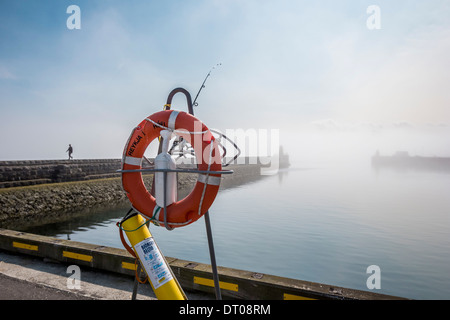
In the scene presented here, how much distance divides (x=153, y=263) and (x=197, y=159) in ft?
3.84

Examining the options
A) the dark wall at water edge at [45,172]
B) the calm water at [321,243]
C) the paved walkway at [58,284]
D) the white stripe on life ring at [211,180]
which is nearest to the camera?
the white stripe on life ring at [211,180]

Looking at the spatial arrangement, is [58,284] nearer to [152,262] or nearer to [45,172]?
[152,262]

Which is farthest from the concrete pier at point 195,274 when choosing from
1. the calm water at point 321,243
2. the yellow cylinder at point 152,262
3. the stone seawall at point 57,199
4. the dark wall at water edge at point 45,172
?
the dark wall at water edge at point 45,172

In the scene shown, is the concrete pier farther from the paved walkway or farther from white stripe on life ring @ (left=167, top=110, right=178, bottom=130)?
white stripe on life ring @ (left=167, top=110, right=178, bottom=130)

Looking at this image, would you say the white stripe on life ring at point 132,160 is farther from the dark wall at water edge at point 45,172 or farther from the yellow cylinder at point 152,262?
the dark wall at water edge at point 45,172

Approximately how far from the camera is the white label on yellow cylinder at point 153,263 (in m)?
3.01

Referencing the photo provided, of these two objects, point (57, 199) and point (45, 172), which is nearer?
point (57, 199)

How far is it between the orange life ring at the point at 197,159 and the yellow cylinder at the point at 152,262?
19 cm

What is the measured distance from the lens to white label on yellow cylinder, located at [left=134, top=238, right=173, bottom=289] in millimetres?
3006

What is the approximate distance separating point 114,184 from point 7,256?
1486cm

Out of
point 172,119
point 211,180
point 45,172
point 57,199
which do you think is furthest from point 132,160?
point 45,172

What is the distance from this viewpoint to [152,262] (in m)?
3.05
